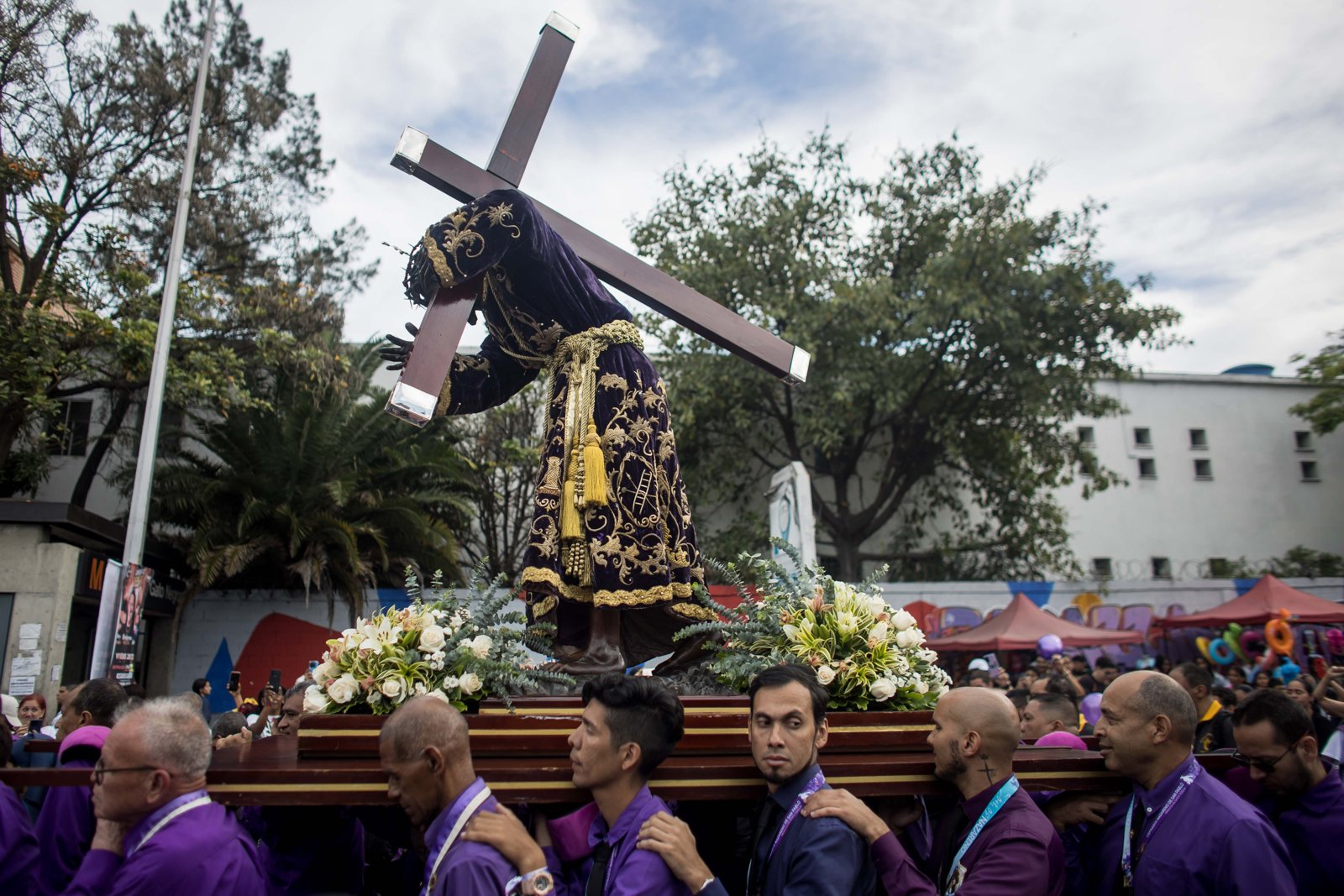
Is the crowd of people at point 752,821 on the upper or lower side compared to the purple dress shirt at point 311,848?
upper

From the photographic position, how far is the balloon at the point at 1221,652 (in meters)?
15.2

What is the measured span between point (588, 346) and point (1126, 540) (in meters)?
25.3

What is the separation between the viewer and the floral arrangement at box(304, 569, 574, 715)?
3586 mm

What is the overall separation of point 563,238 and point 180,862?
337cm

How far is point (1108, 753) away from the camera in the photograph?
3.39 meters

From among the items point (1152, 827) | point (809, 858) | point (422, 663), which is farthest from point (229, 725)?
point (1152, 827)

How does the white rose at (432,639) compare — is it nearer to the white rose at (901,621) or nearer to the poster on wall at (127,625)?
the white rose at (901,621)

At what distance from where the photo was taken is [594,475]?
439 cm

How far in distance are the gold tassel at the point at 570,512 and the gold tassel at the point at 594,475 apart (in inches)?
3.0

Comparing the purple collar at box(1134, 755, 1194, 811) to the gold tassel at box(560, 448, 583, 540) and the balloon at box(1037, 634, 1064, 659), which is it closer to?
the gold tassel at box(560, 448, 583, 540)

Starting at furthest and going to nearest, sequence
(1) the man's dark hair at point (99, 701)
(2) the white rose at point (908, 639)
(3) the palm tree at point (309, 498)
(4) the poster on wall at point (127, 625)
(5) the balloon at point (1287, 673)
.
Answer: (3) the palm tree at point (309, 498) < (4) the poster on wall at point (127, 625) < (5) the balloon at point (1287, 673) < (1) the man's dark hair at point (99, 701) < (2) the white rose at point (908, 639)

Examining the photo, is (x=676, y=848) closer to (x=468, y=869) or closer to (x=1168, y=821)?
(x=468, y=869)

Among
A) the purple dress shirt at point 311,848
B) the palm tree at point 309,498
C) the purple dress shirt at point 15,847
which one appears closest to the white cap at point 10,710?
the purple dress shirt at point 15,847

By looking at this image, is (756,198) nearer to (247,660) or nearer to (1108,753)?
(247,660)
